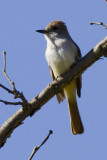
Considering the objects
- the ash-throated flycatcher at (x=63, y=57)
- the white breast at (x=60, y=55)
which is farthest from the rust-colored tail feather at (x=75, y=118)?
the white breast at (x=60, y=55)

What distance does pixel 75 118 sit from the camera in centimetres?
618

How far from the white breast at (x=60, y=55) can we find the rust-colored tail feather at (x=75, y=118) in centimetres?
103

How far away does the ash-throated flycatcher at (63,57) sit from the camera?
5.26 metres

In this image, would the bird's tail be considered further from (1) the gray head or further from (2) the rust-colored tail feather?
(1) the gray head

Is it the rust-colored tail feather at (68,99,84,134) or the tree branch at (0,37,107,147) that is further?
the rust-colored tail feather at (68,99,84,134)

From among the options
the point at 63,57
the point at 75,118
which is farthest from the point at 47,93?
the point at 75,118

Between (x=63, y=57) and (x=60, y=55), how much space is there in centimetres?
8

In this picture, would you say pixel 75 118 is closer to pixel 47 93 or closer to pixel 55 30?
pixel 55 30

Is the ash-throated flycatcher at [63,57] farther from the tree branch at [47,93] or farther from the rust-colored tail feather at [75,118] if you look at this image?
the tree branch at [47,93]

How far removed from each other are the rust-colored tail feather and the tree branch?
1984 millimetres

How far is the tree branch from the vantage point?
3559mm

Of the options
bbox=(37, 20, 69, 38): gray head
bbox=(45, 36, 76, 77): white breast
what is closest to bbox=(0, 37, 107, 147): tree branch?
bbox=(45, 36, 76, 77): white breast

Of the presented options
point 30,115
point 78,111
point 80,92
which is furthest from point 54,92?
point 78,111

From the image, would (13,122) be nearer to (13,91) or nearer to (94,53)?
(13,91)
